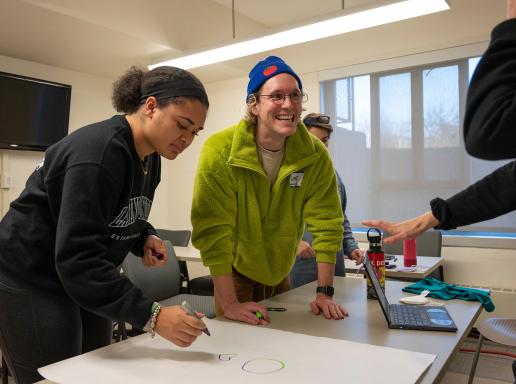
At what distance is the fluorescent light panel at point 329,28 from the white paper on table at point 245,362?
2079 mm

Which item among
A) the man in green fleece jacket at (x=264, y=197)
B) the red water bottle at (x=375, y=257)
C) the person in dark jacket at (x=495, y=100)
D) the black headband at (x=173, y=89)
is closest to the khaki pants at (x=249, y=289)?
the man in green fleece jacket at (x=264, y=197)

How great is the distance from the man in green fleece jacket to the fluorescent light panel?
1334 mm

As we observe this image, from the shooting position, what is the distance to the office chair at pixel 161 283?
2725 mm

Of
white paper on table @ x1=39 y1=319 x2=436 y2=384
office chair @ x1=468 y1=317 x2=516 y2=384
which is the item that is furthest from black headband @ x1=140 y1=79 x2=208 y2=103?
office chair @ x1=468 y1=317 x2=516 y2=384


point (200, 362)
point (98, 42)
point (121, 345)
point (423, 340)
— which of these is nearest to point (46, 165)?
point (121, 345)

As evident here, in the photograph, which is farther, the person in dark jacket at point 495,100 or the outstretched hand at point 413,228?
the outstretched hand at point 413,228

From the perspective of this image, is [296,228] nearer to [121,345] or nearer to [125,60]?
[121,345]

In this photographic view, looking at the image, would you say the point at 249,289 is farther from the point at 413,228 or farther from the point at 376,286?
the point at 413,228

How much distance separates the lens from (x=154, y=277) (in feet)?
9.45

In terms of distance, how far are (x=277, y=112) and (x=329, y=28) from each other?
63.1 inches

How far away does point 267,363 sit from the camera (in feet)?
2.96

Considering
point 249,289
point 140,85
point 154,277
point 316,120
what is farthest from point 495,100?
point 154,277

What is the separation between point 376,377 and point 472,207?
55cm

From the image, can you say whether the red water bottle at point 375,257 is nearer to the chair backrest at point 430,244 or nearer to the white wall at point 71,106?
the chair backrest at point 430,244
